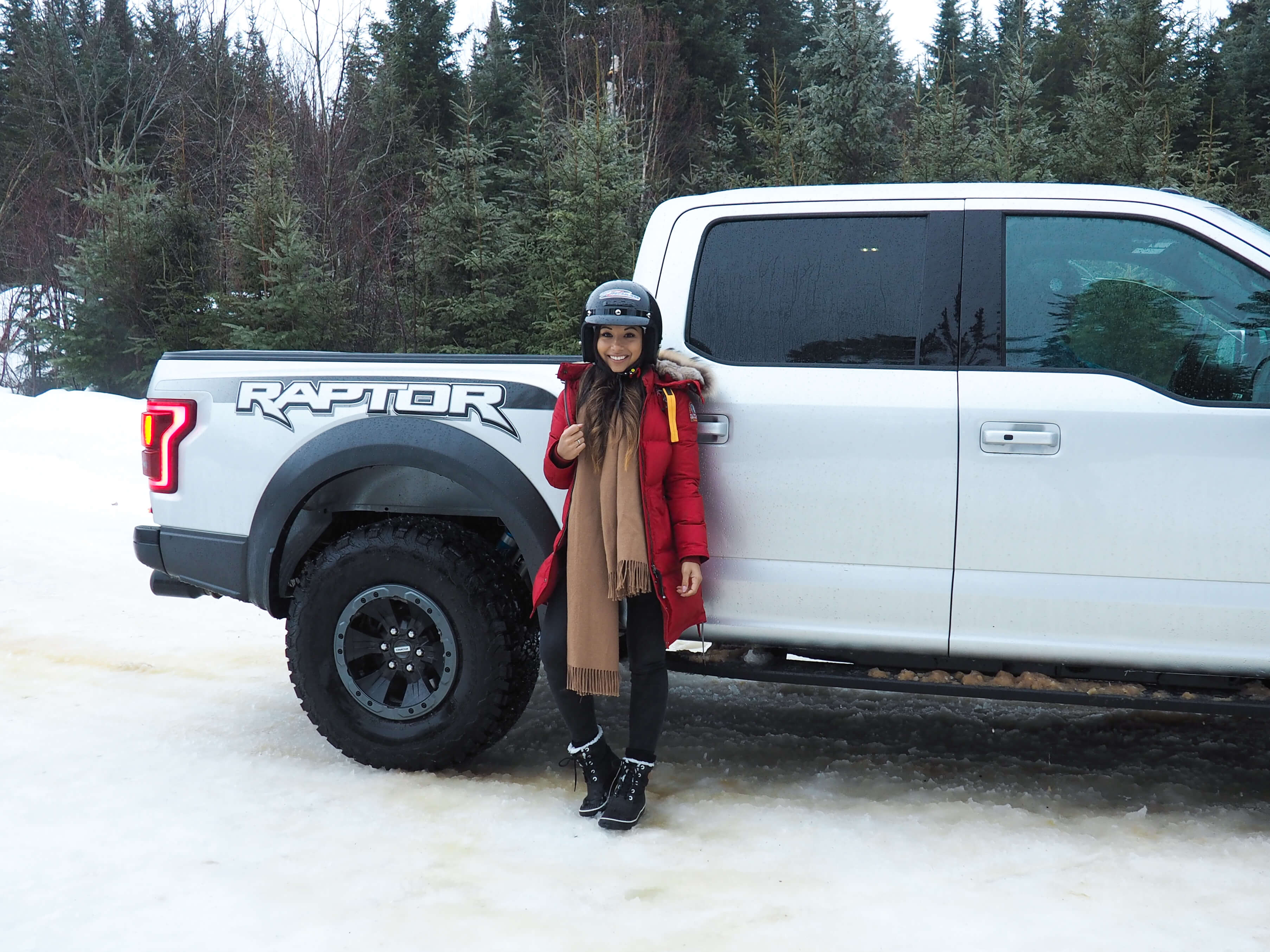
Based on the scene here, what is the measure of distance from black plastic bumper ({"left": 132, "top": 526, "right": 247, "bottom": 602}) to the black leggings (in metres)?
1.24

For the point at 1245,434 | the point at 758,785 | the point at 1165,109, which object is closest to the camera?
the point at 1245,434

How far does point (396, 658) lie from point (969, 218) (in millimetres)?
2467

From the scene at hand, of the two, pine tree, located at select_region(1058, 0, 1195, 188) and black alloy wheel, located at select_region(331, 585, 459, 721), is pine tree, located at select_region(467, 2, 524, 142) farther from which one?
black alloy wheel, located at select_region(331, 585, 459, 721)

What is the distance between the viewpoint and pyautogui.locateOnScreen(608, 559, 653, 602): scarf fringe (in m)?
3.38

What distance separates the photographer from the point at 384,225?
21984 millimetres

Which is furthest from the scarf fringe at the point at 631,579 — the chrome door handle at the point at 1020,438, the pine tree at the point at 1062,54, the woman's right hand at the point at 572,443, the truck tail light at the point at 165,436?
the pine tree at the point at 1062,54

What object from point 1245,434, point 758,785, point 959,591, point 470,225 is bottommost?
point 758,785

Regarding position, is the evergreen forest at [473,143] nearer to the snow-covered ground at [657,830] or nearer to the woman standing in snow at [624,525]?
the snow-covered ground at [657,830]

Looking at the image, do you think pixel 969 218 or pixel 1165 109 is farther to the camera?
pixel 1165 109

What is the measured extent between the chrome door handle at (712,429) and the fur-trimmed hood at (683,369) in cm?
7

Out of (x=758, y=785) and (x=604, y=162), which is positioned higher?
(x=604, y=162)

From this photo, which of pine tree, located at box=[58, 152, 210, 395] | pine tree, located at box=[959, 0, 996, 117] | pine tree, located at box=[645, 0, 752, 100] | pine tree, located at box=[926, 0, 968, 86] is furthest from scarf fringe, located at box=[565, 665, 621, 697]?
pine tree, located at box=[926, 0, 968, 86]

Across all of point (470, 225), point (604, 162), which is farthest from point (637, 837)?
point (470, 225)

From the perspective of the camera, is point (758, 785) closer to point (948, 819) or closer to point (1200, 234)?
point (948, 819)
